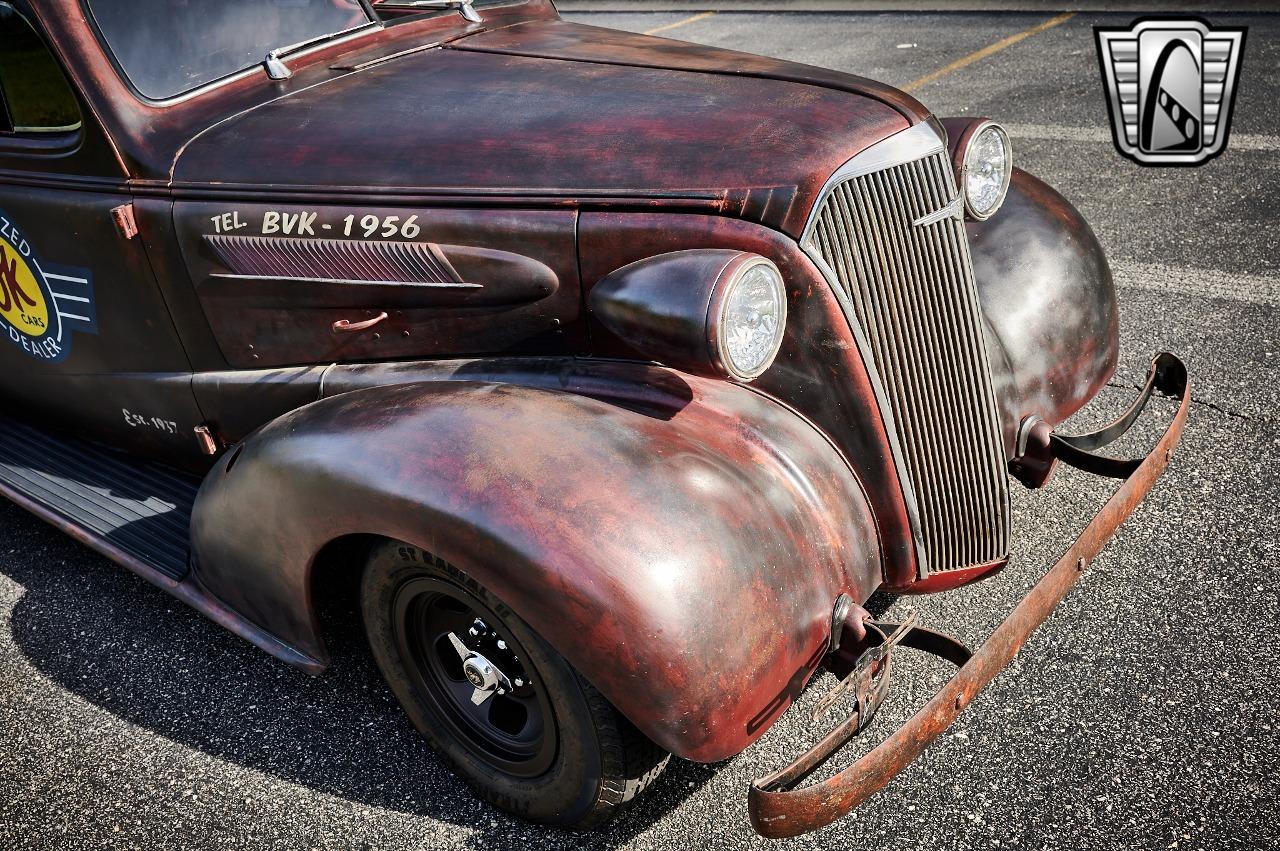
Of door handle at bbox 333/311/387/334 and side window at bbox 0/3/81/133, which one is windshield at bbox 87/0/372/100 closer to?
side window at bbox 0/3/81/133

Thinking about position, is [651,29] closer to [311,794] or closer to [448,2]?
[448,2]

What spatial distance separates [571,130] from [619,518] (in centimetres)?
100

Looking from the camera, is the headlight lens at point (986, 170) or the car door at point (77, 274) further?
the car door at point (77, 274)

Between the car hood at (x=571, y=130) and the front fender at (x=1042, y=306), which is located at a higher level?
the car hood at (x=571, y=130)

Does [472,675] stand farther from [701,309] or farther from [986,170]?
[986,170]

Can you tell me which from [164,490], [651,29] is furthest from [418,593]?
[651,29]

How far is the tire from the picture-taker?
204cm

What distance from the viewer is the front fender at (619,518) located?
1.86 metres

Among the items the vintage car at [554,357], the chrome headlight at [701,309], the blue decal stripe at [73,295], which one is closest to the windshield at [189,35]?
the vintage car at [554,357]

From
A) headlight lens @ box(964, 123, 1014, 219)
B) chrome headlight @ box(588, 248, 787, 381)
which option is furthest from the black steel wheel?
headlight lens @ box(964, 123, 1014, 219)

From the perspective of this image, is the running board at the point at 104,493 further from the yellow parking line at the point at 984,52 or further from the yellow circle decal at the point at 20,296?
the yellow parking line at the point at 984,52

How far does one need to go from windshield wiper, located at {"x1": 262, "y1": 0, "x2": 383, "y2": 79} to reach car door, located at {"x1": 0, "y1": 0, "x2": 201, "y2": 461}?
0.46 metres

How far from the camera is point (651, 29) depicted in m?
10.5

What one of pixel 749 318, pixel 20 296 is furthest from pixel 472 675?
pixel 20 296
